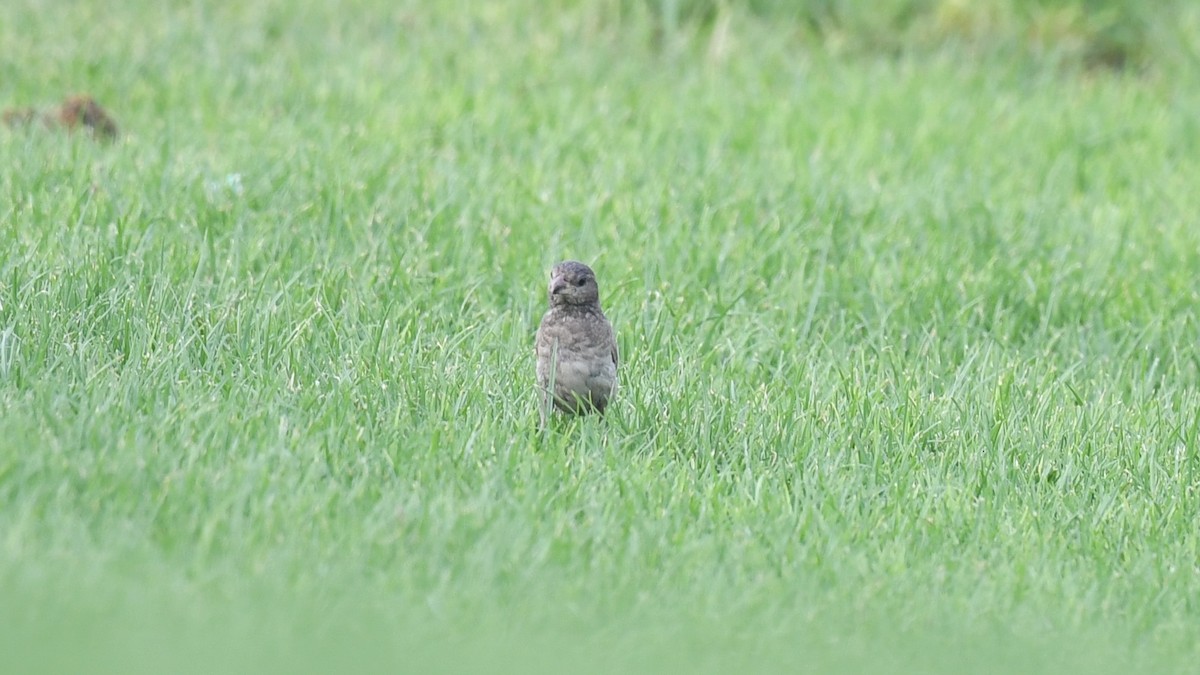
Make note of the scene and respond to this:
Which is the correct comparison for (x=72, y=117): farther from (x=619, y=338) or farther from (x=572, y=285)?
(x=572, y=285)

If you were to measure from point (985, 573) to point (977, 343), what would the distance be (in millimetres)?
1992

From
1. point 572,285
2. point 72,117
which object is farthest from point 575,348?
point 72,117

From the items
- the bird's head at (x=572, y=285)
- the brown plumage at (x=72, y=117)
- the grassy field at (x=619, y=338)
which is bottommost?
the grassy field at (x=619, y=338)

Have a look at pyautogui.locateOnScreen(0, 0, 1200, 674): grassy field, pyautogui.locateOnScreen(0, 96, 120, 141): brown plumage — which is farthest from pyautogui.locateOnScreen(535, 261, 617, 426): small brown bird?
pyautogui.locateOnScreen(0, 96, 120, 141): brown plumage

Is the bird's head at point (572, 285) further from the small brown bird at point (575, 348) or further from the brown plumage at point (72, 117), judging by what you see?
the brown plumage at point (72, 117)

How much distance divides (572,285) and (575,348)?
20 cm

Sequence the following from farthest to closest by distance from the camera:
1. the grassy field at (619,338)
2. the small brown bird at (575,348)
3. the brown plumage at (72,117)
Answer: the brown plumage at (72,117), the small brown bird at (575,348), the grassy field at (619,338)

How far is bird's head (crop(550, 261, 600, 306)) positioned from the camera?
195 inches

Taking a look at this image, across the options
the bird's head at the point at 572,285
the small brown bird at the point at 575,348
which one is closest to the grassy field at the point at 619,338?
the small brown bird at the point at 575,348

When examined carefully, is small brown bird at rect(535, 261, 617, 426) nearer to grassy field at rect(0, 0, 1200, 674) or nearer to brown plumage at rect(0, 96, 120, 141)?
grassy field at rect(0, 0, 1200, 674)

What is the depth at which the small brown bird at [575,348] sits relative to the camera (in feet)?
16.1

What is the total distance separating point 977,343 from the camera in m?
6.30

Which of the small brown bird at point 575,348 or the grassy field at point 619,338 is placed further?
the small brown bird at point 575,348

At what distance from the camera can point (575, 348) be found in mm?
4910
